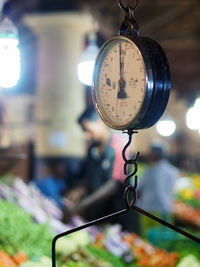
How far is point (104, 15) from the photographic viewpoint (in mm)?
5070

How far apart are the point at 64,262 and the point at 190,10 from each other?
3036mm

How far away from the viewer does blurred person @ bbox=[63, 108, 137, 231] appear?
4.26m

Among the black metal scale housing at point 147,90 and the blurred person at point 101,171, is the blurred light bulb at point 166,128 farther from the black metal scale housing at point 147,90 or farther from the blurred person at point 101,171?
the black metal scale housing at point 147,90

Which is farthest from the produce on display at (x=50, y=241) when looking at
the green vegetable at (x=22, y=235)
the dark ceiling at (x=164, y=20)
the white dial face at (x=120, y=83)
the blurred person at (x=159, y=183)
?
the blurred person at (x=159, y=183)

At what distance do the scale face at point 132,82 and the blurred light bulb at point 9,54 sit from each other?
109cm

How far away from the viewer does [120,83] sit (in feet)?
6.09

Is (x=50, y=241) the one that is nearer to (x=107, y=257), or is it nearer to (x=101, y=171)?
(x=107, y=257)

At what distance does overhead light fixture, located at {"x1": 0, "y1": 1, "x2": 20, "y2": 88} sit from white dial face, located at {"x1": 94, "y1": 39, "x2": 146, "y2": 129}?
110 cm

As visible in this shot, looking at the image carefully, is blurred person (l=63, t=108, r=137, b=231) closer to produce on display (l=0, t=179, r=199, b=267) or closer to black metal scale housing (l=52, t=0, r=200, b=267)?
produce on display (l=0, t=179, r=199, b=267)

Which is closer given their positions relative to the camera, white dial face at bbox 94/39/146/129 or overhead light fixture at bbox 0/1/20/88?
white dial face at bbox 94/39/146/129

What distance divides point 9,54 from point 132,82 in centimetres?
135

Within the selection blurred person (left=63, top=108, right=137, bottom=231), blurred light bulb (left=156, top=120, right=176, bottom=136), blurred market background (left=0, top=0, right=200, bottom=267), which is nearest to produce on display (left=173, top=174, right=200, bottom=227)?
blurred market background (left=0, top=0, right=200, bottom=267)

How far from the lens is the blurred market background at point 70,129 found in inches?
133

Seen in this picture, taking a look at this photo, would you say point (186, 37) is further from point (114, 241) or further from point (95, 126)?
point (114, 241)
